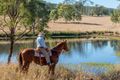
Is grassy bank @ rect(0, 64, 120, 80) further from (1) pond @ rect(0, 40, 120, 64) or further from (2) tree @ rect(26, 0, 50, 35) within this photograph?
(2) tree @ rect(26, 0, 50, 35)

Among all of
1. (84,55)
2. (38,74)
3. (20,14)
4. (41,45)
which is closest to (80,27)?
(84,55)

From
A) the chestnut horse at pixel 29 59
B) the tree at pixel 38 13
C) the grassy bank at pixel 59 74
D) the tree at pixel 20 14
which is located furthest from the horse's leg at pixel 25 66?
the tree at pixel 38 13

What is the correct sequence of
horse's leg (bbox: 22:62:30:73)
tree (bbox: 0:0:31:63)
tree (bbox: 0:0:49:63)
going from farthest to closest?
tree (bbox: 0:0:49:63) → tree (bbox: 0:0:31:63) → horse's leg (bbox: 22:62:30:73)

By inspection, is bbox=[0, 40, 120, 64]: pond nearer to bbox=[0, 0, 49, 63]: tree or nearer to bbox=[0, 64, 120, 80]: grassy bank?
bbox=[0, 0, 49, 63]: tree

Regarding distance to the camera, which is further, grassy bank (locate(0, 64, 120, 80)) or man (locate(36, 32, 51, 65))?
man (locate(36, 32, 51, 65))

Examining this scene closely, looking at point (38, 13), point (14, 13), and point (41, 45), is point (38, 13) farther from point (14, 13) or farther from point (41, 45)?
point (41, 45)

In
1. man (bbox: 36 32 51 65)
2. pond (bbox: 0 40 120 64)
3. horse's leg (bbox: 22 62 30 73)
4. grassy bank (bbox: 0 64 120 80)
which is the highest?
man (bbox: 36 32 51 65)

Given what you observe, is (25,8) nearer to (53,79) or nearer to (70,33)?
(53,79)

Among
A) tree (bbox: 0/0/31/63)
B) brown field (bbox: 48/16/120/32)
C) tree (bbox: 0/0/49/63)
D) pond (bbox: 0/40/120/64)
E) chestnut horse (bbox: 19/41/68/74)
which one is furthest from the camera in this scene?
brown field (bbox: 48/16/120/32)

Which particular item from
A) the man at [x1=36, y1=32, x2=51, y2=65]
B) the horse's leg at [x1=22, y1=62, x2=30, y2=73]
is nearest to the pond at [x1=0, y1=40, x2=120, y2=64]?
the horse's leg at [x1=22, y1=62, x2=30, y2=73]

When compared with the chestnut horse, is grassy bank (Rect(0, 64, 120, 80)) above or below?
below

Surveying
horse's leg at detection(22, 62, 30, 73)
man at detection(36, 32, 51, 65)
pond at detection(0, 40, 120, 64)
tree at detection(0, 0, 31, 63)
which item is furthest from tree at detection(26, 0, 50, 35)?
man at detection(36, 32, 51, 65)

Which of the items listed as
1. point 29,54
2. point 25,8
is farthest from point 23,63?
point 25,8

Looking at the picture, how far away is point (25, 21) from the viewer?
2575 centimetres
